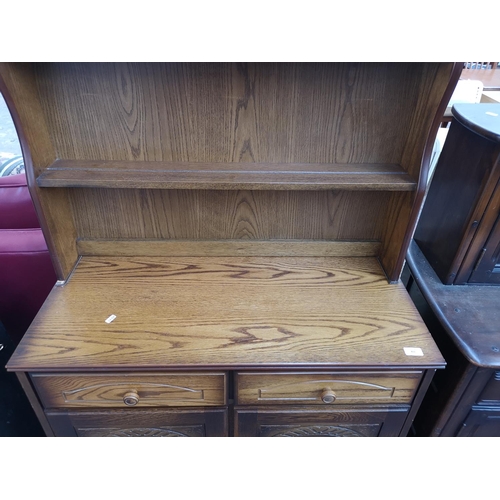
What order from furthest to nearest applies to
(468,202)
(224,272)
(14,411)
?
(14,411), (224,272), (468,202)

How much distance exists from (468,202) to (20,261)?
1218mm

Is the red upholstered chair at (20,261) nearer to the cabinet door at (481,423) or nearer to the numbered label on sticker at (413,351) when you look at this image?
the numbered label on sticker at (413,351)

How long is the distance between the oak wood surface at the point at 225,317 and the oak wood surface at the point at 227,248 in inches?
0.8

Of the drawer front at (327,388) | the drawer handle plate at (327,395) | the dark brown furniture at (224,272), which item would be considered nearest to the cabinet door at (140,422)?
the dark brown furniture at (224,272)

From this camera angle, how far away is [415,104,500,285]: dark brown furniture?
35.7 inches

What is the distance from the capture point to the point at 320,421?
37.2 inches

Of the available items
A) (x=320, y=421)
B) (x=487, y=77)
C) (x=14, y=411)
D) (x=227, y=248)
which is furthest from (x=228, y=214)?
(x=487, y=77)

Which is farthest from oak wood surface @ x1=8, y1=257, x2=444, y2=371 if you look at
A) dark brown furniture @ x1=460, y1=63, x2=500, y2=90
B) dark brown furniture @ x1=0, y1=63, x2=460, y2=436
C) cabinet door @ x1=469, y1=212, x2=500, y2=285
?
dark brown furniture @ x1=460, y1=63, x2=500, y2=90

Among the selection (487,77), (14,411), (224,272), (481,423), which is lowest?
(14,411)

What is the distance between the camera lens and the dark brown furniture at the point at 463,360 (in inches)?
35.8

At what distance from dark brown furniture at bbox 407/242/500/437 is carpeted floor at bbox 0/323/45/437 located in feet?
3.94

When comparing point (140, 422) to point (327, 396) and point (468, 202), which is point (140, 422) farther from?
point (468, 202)

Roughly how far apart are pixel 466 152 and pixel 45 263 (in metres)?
1.18

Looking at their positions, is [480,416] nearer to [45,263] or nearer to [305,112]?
[305,112]
